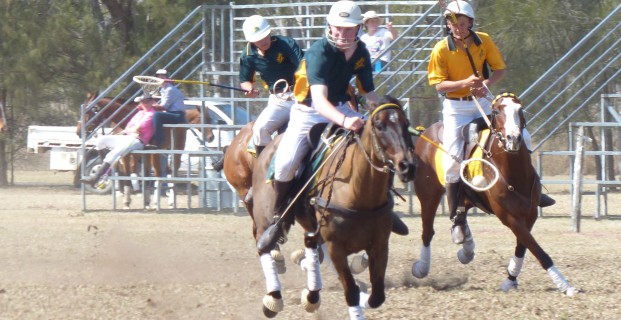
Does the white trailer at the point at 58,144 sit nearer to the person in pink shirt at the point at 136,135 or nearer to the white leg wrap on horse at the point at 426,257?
the person in pink shirt at the point at 136,135

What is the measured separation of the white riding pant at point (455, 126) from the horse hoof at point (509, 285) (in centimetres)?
119

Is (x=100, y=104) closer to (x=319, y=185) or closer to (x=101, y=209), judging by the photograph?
(x=101, y=209)

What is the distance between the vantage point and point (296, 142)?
362 inches

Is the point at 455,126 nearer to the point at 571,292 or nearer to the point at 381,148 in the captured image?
the point at 571,292

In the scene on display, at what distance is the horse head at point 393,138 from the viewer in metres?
7.50

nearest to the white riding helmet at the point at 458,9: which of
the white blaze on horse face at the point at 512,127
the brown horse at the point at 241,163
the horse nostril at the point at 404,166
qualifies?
the white blaze on horse face at the point at 512,127

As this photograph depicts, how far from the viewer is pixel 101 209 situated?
20.8m

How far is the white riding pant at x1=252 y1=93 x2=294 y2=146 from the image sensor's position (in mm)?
11523

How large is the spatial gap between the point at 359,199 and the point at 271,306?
4.55 ft

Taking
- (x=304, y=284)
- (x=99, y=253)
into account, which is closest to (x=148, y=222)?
(x=99, y=253)

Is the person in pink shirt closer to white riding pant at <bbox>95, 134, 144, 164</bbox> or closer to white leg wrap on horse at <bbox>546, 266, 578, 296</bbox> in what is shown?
white riding pant at <bbox>95, 134, 144, 164</bbox>

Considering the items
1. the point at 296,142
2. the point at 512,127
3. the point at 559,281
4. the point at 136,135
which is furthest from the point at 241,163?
the point at 136,135

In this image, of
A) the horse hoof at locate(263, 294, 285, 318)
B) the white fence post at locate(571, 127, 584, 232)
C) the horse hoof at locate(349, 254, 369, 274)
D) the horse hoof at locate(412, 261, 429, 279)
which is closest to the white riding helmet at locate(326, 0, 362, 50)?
the horse hoof at locate(263, 294, 285, 318)

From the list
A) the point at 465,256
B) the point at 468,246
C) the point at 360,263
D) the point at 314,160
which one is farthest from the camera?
A: the point at 465,256
